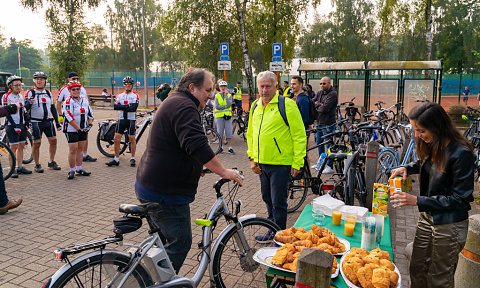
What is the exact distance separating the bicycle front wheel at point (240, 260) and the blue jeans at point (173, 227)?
1.44 ft

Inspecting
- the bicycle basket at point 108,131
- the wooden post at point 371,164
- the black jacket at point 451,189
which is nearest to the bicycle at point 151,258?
the black jacket at point 451,189

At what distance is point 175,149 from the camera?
2.84 m

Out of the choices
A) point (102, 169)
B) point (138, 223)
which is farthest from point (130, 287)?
point (102, 169)

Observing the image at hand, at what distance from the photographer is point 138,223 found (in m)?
2.62

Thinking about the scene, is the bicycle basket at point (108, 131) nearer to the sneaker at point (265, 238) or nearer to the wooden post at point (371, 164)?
the wooden post at point (371, 164)

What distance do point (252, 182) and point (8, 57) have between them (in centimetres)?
9231

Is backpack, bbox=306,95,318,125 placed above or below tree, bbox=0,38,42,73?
below

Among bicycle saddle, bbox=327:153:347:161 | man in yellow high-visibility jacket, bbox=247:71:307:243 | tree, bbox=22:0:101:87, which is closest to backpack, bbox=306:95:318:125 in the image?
bicycle saddle, bbox=327:153:347:161

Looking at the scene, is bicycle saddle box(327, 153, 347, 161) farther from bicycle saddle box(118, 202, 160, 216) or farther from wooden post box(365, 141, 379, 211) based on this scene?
bicycle saddle box(118, 202, 160, 216)

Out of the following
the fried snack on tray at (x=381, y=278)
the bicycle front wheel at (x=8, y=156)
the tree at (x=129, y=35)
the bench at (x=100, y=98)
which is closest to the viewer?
the fried snack on tray at (x=381, y=278)

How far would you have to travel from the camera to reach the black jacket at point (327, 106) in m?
8.93

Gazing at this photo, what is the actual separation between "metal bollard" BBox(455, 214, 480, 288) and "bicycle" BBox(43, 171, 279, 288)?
1676 millimetres

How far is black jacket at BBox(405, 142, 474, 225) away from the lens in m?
2.66

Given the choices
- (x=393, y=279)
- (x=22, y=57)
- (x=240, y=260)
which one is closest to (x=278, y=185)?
(x=240, y=260)
